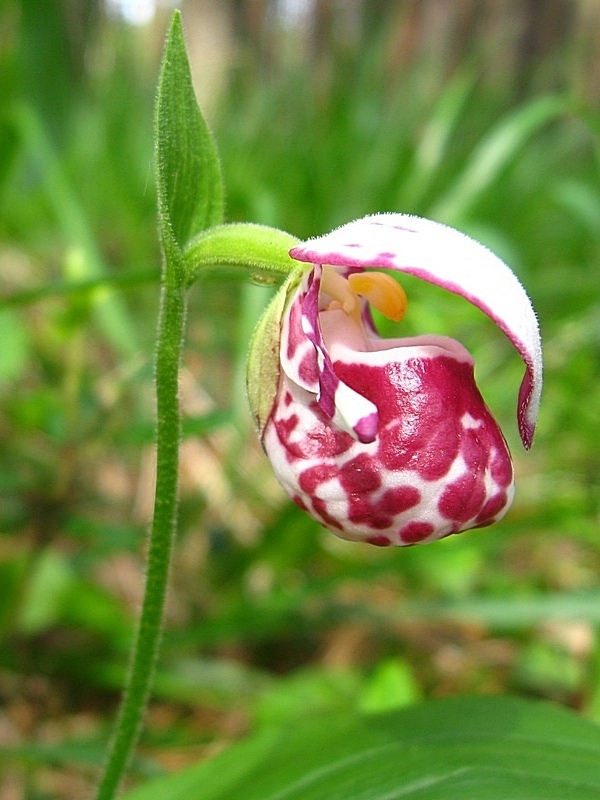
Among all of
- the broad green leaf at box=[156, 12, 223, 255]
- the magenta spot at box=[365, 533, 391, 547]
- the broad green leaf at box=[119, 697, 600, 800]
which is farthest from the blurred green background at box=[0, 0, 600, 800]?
the magenta spot at box=[365, 533, 391, 547]

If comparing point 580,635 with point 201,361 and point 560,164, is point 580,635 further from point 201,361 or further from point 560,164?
point 560,164

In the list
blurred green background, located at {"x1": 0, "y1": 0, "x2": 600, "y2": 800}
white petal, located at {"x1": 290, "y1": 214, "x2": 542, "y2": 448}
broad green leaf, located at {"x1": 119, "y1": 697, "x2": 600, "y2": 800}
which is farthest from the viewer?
blurred green background, located at {"x1": 0, "y1": 0, "x2": 600, "y2": 800}

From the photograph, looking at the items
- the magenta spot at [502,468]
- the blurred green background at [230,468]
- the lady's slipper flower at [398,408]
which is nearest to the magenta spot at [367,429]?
the lady's slipper flower at [398,408]

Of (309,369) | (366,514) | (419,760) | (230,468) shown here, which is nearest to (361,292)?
(309,369)

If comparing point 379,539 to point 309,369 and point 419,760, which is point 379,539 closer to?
point 309,369

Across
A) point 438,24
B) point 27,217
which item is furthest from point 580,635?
point 438,24

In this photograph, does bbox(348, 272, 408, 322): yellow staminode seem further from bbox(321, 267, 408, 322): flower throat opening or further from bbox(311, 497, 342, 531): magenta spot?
bbox(311, 497, 342, 531): magenta spot
